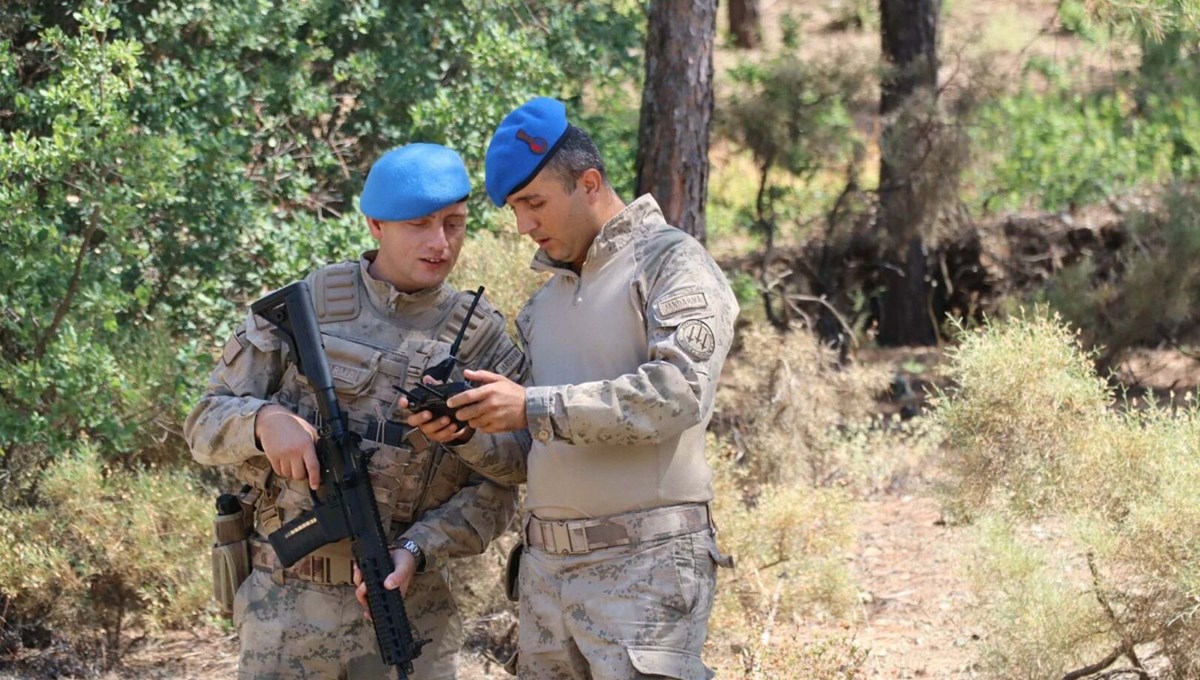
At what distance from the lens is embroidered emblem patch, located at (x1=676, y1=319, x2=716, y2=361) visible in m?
2.96

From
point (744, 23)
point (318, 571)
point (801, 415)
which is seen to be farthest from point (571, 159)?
point (744, 23)

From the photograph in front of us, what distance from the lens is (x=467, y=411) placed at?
2918 millimetres

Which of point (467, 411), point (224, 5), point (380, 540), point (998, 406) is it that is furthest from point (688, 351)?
point (224, 5)

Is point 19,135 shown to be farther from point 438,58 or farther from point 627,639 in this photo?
point 627,639

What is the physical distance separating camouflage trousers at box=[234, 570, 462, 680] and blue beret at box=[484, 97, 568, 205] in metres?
0.98

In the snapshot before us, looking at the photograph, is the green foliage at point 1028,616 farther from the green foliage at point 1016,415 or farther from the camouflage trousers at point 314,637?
the camouflage trousers at point 314,637

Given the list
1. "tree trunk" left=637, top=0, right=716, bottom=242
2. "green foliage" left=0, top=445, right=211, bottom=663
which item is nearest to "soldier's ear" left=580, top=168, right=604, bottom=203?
"green foliage" left=0, top=445, right=211, bottom=663

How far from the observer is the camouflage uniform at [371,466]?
330 centimetres

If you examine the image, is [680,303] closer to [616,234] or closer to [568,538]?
[616,234]

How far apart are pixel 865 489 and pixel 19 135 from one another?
4.49 meters

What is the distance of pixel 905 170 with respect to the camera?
31.2 feet

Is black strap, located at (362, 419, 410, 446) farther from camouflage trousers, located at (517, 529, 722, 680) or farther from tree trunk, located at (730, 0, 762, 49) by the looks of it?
tree trunk, located at (730, 0, 762, 49)

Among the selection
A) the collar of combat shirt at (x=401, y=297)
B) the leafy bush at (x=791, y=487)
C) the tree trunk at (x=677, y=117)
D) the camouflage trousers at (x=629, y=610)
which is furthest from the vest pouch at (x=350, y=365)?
the tree trunk at (x=677, y=117)

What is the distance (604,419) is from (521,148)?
25.9 inches
